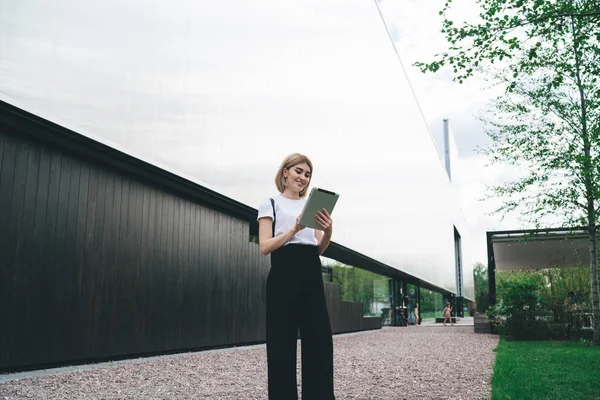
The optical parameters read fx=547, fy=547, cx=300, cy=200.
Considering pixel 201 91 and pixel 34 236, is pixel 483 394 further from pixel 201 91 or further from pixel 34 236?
pixel 201 91

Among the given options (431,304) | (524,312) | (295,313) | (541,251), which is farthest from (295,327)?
(431,304)

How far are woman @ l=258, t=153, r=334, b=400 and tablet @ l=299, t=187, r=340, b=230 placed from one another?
3cm

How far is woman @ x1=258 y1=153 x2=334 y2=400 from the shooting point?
2.86 metres

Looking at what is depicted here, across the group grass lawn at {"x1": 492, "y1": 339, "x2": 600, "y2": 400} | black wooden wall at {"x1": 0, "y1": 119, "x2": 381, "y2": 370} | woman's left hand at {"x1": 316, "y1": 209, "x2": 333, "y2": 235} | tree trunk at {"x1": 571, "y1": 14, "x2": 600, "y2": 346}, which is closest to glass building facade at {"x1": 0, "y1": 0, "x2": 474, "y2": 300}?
black wooden wall at {"x1": 0, "y1": 119, "x2": 381, "y2": 370}

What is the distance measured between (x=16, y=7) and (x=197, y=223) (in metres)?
5.12

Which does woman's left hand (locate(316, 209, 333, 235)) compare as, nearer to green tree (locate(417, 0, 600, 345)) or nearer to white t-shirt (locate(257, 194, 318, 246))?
white t-shirt (locate(257, 194, 318, 246))

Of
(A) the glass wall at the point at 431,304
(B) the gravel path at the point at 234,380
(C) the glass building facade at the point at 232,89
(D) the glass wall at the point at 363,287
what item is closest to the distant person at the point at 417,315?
(A) the glass wall at the point at 431,304

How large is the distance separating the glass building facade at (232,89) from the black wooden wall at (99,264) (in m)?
0.61

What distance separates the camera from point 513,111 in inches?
543

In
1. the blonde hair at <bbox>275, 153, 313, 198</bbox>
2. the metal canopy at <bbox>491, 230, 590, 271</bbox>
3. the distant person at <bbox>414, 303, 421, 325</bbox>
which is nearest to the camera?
the blonde hair at <bbox>275, 153, 313, 198</bbox>

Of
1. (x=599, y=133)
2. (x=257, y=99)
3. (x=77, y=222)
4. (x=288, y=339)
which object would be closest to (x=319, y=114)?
(x=257, y=99)

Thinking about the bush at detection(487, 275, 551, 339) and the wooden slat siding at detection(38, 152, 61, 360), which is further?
the bush at detection(487, 275, 551, 339)

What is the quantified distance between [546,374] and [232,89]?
Answer: 7330 millimetres

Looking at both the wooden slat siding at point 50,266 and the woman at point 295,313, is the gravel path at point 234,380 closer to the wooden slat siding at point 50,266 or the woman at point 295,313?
the wooden slat siding at point 50,266
